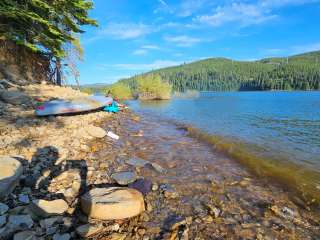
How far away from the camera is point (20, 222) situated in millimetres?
3836

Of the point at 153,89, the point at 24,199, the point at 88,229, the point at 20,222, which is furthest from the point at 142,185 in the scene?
the point at 153,89

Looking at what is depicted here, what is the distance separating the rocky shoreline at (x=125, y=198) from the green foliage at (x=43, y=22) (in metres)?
13.1

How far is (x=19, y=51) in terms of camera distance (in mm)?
20578

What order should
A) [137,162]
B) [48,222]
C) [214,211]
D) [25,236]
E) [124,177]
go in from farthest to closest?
[137,162] < [124,177] < [214,211] < [48,222] < [25,236]

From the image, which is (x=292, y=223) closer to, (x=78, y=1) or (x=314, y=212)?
(x=314, y=212)

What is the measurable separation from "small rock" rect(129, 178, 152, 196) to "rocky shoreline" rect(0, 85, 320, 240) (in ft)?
0.08

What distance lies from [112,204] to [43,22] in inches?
744

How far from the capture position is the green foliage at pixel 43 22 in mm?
17852

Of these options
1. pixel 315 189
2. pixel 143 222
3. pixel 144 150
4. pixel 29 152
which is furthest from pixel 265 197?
pixel 29 152

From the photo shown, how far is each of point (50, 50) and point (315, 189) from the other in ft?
74.3

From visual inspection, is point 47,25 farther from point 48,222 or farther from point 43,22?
point 48,222

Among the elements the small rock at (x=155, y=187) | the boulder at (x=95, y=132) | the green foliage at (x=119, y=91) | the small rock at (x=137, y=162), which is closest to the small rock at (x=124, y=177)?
the small rock at (x=155, y=187)

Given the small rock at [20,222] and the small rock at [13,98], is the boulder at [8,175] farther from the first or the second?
the small rock at [13,98]

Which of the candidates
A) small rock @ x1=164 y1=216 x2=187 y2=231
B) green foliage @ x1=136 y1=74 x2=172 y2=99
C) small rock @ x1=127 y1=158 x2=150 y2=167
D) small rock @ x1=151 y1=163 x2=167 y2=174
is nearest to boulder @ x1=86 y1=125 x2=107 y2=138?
small rock @ x1=127 y1=158 x2=150 y2=167
